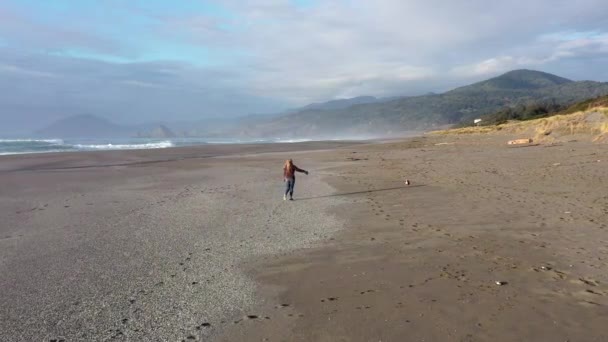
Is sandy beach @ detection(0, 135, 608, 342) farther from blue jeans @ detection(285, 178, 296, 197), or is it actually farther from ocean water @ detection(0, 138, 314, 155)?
ocean water @ detection(0, 138, 314, 155)

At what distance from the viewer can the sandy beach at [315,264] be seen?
568 centimetres

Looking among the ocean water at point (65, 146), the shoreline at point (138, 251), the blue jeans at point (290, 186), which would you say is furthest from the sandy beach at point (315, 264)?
the ocean water at point (65, 146)

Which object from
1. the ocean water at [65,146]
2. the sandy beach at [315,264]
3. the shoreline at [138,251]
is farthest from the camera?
the ocean water at [65,146]

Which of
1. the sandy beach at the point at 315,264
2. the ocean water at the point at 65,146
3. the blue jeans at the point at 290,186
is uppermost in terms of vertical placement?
the ocean water at the point at 65,146

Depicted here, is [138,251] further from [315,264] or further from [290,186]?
[290,186]

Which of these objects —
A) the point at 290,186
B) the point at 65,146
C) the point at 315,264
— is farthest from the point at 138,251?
the point at 65,146

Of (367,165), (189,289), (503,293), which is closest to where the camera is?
(503,293)

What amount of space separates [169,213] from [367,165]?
15897mm

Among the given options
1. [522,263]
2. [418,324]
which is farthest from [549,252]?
[418,324]

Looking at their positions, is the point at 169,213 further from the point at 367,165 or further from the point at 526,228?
the point at 367,165

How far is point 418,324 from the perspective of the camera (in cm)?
563

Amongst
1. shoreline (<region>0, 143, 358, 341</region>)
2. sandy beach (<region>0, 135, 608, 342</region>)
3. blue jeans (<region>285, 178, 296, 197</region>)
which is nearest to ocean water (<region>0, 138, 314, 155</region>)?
shoreline (<region>0, 143, 358, 341</region>)

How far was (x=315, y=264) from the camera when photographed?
27.3 feet

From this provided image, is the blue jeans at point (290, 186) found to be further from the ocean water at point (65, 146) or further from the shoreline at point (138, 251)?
the ocean water at point (65, 146)
